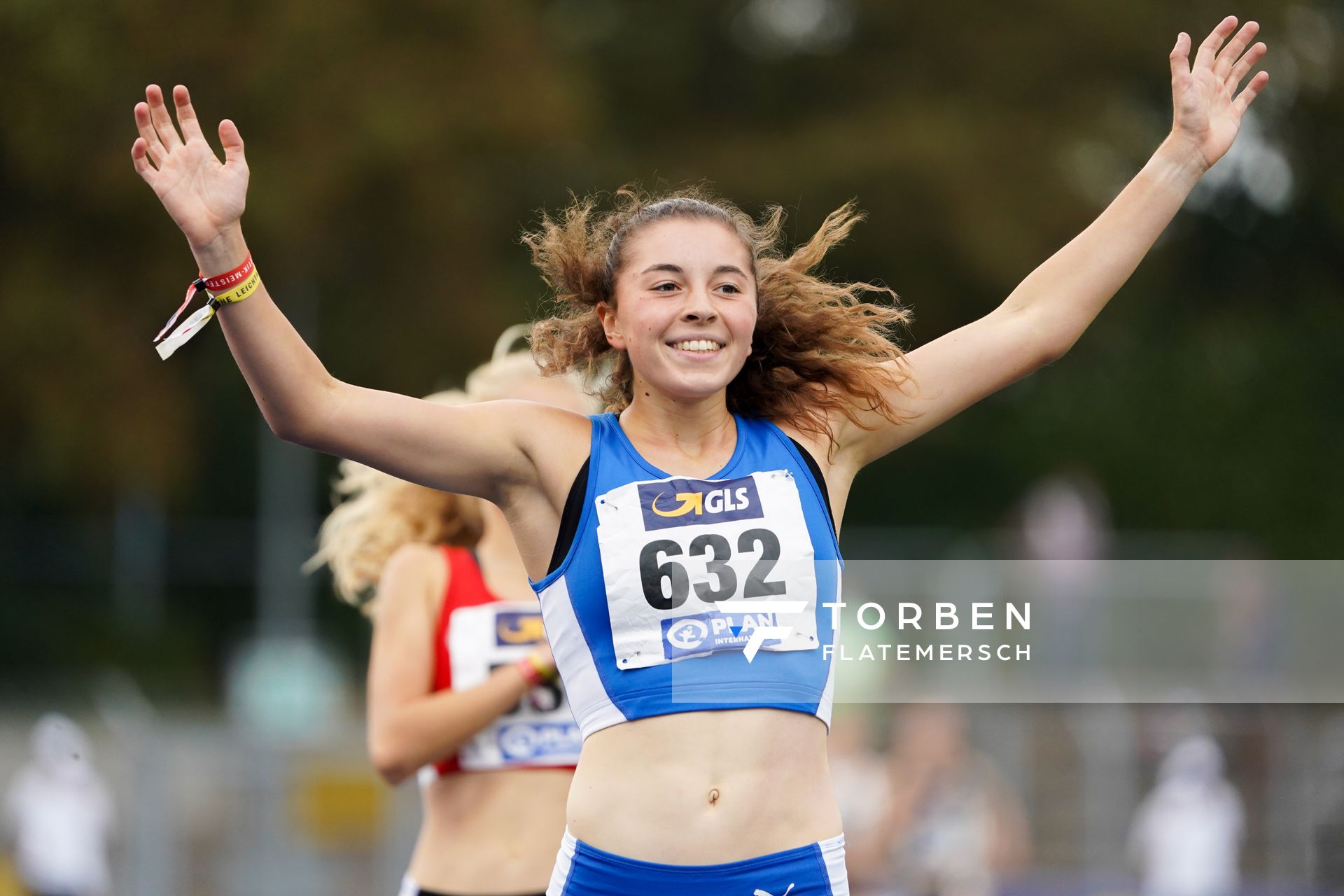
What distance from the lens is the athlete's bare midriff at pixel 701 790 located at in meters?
3.23

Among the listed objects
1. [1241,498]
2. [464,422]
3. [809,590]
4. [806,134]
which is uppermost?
[806,134]

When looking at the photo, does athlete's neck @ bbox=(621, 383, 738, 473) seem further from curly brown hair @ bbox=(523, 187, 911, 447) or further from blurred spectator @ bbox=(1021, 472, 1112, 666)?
blurred spectator @ bbox=(1021, 472, 1112, 666)

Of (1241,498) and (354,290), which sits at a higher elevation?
(354,290)

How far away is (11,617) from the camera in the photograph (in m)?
17.5

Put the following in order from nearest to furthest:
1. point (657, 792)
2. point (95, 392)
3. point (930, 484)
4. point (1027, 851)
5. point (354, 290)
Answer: point (657, 792) → point (1027, 851) → point (95, 392) → point (354, 290) → point (930, 484)


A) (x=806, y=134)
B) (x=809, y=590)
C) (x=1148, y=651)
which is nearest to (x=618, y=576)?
(x=809, y=590)

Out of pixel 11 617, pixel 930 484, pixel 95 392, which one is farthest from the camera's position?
pixel 930 484

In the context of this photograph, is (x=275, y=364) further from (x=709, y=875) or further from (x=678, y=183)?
(x=678, y=183)

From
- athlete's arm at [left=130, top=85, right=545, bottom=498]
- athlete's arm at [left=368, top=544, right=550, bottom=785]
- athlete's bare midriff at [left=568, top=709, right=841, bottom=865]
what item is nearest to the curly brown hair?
athlete's arm at [left=130, top=85, right=545, bottom=498]

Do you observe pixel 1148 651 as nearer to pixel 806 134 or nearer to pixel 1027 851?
pixel 1027 851

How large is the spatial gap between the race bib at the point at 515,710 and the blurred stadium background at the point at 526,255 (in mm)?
7773

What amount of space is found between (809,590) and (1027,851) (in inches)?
303

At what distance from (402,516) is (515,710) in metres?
0.82

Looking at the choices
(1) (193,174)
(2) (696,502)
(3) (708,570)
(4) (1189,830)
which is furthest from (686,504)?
(4) (1189,830)
